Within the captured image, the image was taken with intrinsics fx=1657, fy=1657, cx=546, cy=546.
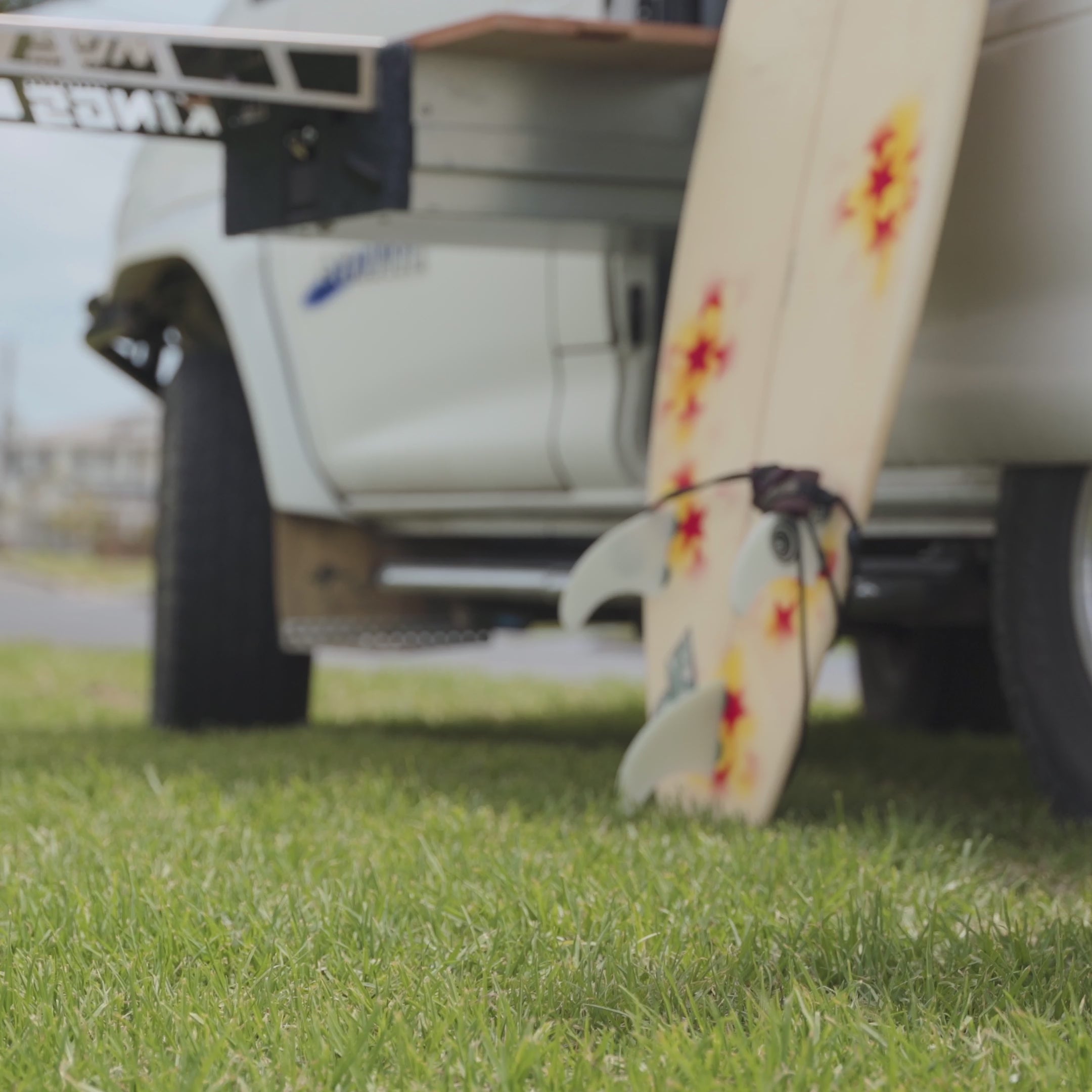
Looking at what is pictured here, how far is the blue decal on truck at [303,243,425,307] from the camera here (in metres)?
3.49

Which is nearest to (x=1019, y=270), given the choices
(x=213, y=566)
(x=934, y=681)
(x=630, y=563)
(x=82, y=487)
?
(x=630, y=563)

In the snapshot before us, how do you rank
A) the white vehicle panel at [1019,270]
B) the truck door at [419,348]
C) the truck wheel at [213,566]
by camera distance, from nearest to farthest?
the white vehicle panel at [1019,270] → the truck door at [419,348] → the truck wheel at [213,566]

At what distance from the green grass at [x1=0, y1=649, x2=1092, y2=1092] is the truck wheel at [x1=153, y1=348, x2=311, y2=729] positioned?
1.11 meters

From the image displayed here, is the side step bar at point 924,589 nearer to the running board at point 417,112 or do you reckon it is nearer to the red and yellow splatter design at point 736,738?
the red and yellow splatter design at point 736,738

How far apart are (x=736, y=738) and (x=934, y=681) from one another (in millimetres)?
2421

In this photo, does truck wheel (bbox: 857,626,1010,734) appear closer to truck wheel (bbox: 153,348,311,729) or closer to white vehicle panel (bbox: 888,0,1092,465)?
truck wheel (bbox: 153,348,311,729)

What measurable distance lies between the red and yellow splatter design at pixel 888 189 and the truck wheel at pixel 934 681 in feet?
7.50

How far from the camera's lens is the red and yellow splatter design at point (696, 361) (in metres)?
2.58

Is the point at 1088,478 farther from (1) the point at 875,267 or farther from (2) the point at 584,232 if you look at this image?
(2) the point at 584,232

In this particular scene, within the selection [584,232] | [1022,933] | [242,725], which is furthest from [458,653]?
[1022,933]

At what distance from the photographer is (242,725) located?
13.6 ft

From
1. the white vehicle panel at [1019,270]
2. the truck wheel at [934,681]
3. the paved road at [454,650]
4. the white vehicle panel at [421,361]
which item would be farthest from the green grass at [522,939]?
the paved road at [454,650]

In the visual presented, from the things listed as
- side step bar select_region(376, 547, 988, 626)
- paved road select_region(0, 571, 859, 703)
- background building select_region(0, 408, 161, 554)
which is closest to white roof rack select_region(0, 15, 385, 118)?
side step bar select_region(376, 547, 988, 626)

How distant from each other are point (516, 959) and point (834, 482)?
3.34ft
